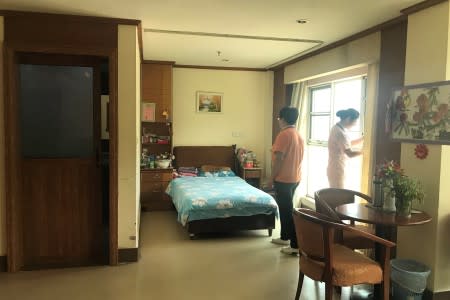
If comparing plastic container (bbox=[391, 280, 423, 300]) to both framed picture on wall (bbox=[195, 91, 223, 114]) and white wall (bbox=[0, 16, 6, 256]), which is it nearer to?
white wall (bbox=[0, 16, 6, 256])

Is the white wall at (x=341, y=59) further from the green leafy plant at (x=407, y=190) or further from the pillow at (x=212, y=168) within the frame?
the pillow at (x=212, y=168)

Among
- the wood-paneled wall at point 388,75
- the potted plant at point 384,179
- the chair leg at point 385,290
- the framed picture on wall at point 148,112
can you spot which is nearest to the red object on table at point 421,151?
the potted plant at point 384,179

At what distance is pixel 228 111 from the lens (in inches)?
257

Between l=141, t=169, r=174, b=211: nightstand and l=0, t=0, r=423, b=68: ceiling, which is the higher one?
l=0, t=0, r=423, b=68: ceiling

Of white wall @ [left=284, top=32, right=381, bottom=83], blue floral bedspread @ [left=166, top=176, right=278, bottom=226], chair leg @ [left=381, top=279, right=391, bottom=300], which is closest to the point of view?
chair leg @ [left=381, top=279, right=391, bottom=300]

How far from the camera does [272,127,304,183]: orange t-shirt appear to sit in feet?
12.9

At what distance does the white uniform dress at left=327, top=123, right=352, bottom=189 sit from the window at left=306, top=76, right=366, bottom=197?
666 mm

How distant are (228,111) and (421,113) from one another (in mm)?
3871

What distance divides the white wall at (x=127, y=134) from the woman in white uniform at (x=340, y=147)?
2088 mm

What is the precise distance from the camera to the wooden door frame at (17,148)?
3.32 meters

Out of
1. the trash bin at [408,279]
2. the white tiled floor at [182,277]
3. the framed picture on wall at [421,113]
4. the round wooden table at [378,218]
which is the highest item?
the framed picture on wall at [421,113]

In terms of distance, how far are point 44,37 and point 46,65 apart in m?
0.30

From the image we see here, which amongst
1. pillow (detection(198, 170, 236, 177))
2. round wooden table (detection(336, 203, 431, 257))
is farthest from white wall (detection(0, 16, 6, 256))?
pillow (detection(198, 170, 236, 177))

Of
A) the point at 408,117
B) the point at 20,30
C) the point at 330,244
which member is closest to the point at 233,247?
the point at 330,244
